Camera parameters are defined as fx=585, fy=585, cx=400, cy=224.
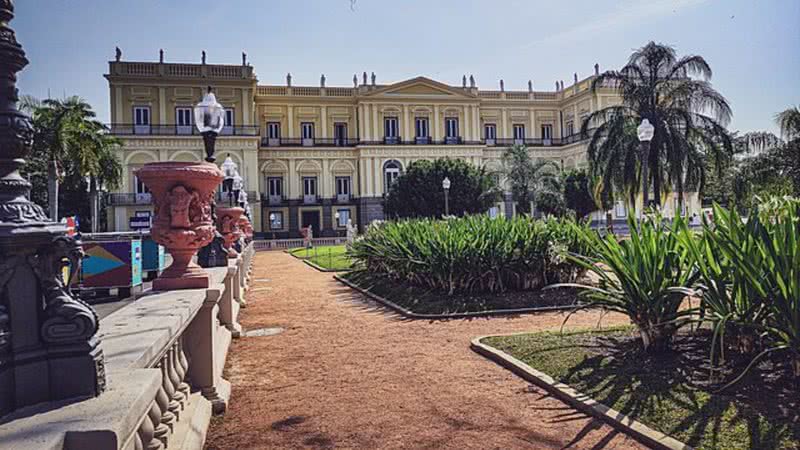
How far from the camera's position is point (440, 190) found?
152ft

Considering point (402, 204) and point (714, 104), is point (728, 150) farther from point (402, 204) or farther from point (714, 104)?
point (402, 204)

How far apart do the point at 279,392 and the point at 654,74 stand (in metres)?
20.1

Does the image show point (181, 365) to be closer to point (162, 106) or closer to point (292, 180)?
point (162, 106)

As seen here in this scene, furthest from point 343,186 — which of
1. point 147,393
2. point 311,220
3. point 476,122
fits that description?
point 147,393

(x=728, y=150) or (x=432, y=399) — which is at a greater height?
(x=728, y=150)

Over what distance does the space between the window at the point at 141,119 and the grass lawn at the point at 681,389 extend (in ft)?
157

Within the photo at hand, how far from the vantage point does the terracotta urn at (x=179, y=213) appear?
187 inches

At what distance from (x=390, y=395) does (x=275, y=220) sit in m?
49.6

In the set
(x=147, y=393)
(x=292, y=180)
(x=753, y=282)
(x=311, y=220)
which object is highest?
(x=292, y=180)

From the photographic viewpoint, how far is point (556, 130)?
196 feet

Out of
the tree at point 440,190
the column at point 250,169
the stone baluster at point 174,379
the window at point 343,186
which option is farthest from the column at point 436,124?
the stone baluster at point 174,379

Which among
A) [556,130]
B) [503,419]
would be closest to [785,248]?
[503,419]

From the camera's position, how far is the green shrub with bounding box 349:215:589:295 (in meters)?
10.7

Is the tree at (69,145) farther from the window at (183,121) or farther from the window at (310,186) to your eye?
the window at (310,186)
